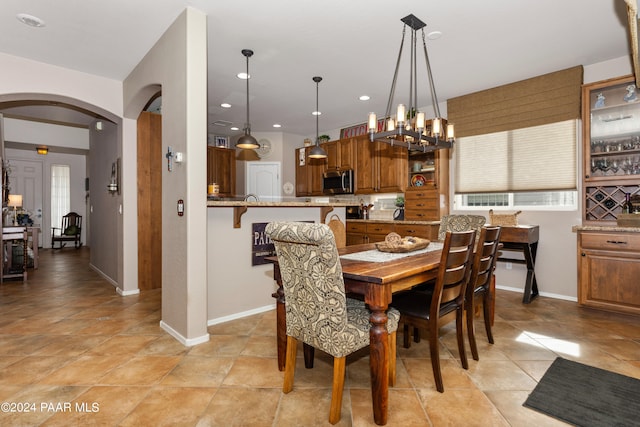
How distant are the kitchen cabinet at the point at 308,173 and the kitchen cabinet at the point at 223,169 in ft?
4.60

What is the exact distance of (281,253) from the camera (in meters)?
1.78

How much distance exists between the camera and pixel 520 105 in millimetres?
4234

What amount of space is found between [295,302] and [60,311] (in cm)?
316

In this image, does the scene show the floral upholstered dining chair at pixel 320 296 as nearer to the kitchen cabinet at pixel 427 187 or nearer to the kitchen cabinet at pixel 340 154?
the kitchen cabinet at pixel 427 187

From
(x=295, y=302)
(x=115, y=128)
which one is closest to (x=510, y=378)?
(x=295, y=302)

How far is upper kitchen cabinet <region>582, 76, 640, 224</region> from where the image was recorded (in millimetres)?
3518

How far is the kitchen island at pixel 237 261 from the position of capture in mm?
3152

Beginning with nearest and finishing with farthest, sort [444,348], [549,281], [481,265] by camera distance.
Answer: [481,265], [444,348], [549,281]

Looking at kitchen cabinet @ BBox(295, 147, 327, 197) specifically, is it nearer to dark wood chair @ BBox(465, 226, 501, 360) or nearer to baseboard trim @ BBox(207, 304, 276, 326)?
baseboard trim @ BBox(207, 304, 276, 326)

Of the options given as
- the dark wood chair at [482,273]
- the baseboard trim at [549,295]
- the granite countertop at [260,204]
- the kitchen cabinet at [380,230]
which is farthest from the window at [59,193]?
the baseboard trim at [549,295]

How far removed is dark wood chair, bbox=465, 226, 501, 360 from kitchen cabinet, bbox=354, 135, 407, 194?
9.41 ft

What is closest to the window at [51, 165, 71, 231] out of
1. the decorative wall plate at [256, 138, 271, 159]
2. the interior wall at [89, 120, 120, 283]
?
the interior wall at [89, 120, 120, 283]

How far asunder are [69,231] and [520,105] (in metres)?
10.0

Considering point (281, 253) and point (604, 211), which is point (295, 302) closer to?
point (281, 253)
